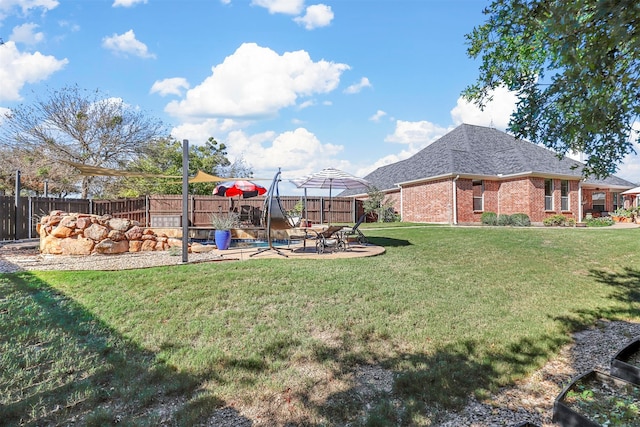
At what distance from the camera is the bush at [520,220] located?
17875 mm

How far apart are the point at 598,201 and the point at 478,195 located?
484 inches

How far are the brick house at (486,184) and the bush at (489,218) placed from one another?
1.53 ft

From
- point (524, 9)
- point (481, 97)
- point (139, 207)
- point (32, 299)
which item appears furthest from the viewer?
point (139, 207)

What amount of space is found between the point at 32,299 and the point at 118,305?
1.30 metres

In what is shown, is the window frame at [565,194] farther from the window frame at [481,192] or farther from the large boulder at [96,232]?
the large boulder at [96,232]

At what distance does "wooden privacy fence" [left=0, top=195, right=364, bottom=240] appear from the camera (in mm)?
12430

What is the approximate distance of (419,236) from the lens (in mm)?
11844

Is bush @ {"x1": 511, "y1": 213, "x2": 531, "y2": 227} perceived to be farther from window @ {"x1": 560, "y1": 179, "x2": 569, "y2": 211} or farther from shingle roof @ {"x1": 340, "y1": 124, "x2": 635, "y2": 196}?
window @ {"x1": 560, "y1": 179, "x2": 569, "y2": 211}

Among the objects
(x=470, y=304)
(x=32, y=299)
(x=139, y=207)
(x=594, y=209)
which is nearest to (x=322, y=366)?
(x=470, y=304)

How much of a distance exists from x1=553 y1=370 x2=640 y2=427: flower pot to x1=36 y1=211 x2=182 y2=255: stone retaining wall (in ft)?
32.7

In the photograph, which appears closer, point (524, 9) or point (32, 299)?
point (524, 9)

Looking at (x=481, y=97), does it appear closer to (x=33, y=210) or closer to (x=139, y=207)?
(x=33, y=210)

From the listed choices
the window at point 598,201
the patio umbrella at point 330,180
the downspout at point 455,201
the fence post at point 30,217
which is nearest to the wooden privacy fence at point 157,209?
the fence post at point 30,217

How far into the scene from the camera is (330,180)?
10.7 metres
